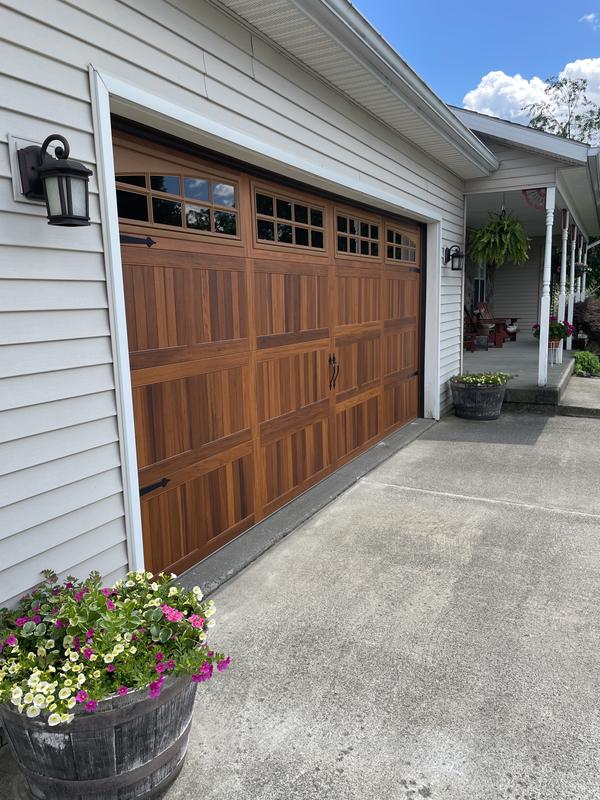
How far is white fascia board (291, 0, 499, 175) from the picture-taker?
114 inches

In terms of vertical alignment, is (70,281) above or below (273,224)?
below

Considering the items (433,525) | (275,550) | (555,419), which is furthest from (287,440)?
(555,419)

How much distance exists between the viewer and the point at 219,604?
2768 mm

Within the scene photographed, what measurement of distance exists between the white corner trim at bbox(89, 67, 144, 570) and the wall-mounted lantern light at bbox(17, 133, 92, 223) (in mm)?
296

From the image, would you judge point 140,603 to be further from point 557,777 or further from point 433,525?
point 433,525

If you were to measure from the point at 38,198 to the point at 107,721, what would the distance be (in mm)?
1632

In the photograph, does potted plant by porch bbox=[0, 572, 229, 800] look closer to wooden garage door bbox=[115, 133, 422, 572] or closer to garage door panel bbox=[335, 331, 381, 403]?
wooden garage door bbox=[115, 133, 422, 572]

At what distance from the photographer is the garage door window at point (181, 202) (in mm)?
2520

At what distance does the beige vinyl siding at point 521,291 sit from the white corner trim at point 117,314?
13694mm

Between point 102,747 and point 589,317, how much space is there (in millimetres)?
12260

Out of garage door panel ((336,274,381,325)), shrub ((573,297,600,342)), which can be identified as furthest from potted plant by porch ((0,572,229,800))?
shrub ((573,297,600,342))

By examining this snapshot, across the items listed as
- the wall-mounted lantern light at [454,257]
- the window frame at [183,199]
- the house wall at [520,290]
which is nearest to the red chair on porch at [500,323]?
the house wall at [520,290]

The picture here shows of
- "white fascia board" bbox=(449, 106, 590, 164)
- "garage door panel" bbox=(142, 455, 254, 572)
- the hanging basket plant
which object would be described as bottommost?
"garage door panel" bbox=(142, 455, 254, 572)

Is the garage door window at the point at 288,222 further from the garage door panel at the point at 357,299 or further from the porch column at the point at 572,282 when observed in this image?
the porch column at the point at 572,282
